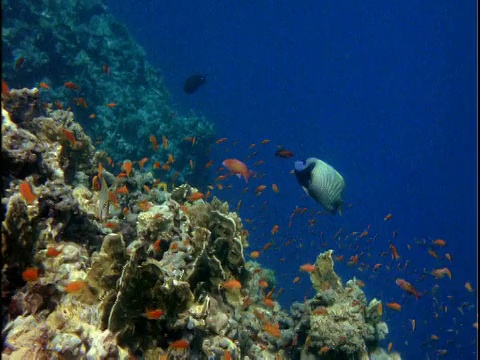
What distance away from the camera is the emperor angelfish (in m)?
5.73

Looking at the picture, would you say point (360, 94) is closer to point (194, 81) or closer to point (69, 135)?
point (194, 81)

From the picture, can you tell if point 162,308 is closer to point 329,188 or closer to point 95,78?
point 329,188

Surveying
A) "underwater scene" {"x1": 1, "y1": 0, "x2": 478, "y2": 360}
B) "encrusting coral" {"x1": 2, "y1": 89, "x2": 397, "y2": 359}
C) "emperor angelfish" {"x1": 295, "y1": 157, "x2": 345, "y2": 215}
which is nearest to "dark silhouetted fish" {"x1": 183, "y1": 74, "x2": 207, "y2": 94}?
"underwater scene" {"x1": 1, "y1": 0, "x2": 478, "y2": 360}

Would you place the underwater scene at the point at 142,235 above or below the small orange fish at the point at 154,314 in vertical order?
above

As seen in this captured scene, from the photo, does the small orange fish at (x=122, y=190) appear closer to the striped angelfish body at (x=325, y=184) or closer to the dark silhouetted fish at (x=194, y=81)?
the striped angelfish body at (x=325, y=184)

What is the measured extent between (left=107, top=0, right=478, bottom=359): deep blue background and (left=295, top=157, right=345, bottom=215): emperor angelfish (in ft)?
214

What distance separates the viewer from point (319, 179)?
5.73 metres

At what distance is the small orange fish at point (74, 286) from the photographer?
334 cm

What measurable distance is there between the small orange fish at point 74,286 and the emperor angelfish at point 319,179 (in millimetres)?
3622

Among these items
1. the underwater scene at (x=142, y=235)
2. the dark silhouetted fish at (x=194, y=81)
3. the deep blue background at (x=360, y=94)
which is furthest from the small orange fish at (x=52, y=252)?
the deep blue background at (x=360, y=94)

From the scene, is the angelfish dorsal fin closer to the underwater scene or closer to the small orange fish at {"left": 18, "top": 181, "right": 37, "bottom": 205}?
the underwater scene

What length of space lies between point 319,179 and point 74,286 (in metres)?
3.87

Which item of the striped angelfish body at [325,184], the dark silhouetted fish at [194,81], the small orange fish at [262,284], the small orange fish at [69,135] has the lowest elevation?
the small orange fish at [262,284]

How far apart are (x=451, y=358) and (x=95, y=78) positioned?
5161cm
